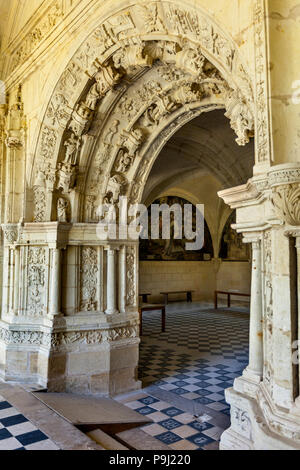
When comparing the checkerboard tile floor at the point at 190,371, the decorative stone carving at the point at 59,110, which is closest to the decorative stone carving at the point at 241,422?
the checkerboard tile floor at the point at 190,371

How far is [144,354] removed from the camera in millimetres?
6574

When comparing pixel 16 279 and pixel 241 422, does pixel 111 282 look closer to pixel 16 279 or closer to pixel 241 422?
pixel 16 279

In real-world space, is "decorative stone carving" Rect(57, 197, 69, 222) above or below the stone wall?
above

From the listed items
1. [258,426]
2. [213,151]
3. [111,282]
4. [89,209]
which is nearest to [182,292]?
[213,151]

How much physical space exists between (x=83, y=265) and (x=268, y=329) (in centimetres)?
313

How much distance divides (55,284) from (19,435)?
6.31 ft

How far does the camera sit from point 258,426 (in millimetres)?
2090

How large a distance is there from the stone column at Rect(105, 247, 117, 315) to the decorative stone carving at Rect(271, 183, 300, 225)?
320 cm

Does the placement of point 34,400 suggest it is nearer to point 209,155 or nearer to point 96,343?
point 96,343

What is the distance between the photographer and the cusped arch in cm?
290

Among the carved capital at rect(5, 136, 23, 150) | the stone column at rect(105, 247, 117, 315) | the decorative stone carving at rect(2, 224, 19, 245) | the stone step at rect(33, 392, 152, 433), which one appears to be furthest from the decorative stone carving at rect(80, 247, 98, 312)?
the carved capital at rect(5, 136, 23, 150)

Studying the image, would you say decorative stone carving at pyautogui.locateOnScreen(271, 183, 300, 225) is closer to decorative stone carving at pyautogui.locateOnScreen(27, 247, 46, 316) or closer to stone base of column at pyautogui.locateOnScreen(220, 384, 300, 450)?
stone base of column at pyautogui.locateOnScreen(220, 384, 300, 450)

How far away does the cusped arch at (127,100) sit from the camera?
2900mm
